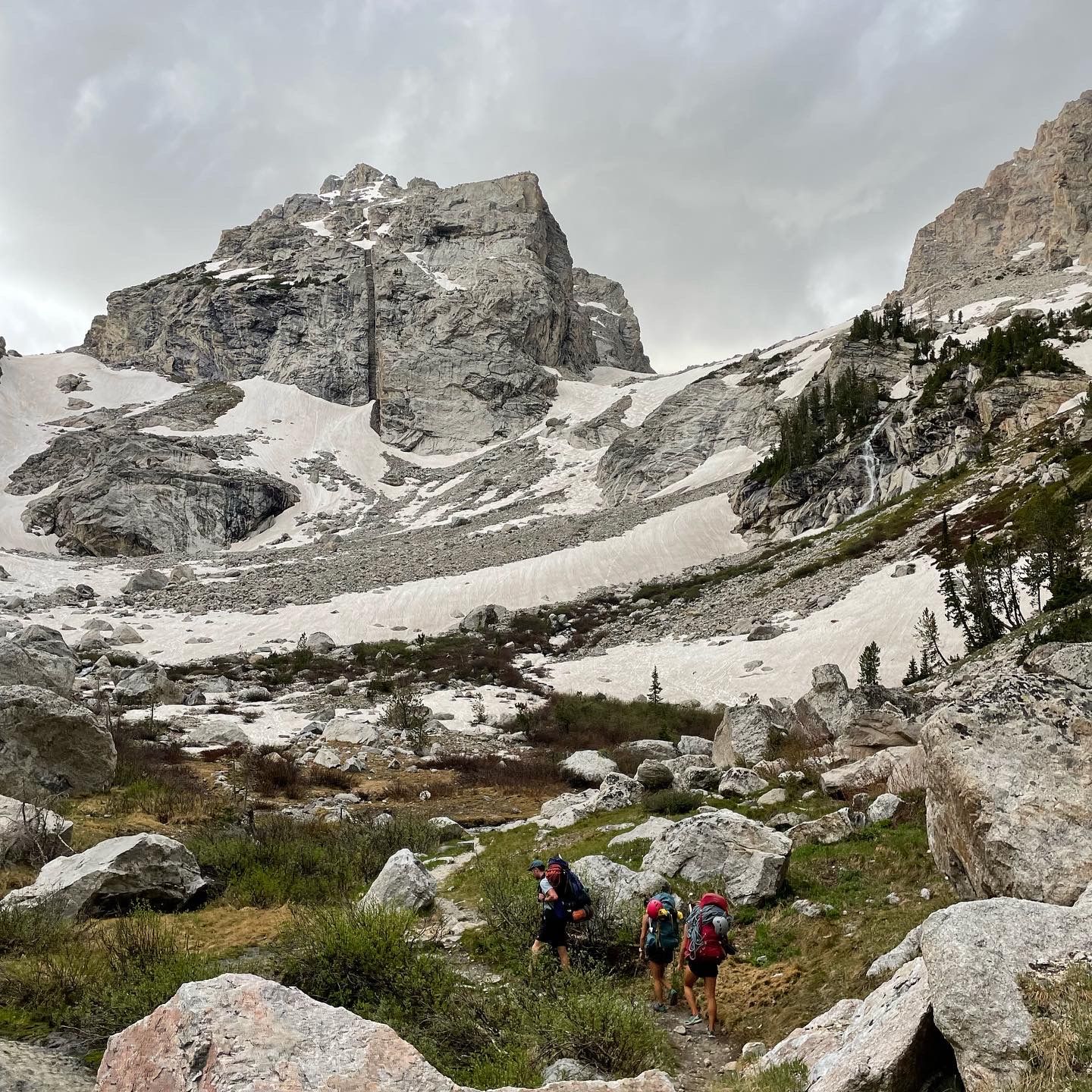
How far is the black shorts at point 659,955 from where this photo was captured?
6.70 m

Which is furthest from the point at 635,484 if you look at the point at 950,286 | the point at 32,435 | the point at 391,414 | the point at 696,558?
the point at 950,286

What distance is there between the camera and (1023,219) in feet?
534

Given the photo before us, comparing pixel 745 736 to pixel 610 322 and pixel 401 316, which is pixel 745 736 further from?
pixel 610 322

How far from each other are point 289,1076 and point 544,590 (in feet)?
146

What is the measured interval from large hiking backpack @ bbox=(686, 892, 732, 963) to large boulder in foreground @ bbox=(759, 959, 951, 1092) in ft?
5.89

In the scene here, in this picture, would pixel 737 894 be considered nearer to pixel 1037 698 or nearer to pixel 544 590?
pixel 1037 698

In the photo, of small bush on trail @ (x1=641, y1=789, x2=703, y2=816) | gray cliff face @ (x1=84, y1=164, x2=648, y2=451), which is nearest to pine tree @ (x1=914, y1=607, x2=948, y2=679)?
small bush on trail @ (x1=641, y1=789, x2=703, y2=816)

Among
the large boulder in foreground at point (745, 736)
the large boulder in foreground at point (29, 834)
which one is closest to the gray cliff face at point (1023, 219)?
the large boulder in foreground at point (745, 736)

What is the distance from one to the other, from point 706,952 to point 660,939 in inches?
22.0

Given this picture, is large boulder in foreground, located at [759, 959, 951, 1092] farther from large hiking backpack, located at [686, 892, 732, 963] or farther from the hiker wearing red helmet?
the hiker wearing red helmet

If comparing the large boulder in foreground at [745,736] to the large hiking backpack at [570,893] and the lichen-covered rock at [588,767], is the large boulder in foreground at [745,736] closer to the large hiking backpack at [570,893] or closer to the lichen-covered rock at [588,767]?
the lichen-covered rock at [588,767]

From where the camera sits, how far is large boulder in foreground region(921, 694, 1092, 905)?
17.0ft

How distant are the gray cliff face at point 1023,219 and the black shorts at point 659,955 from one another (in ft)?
527

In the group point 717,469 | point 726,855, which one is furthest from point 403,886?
point 717,469
